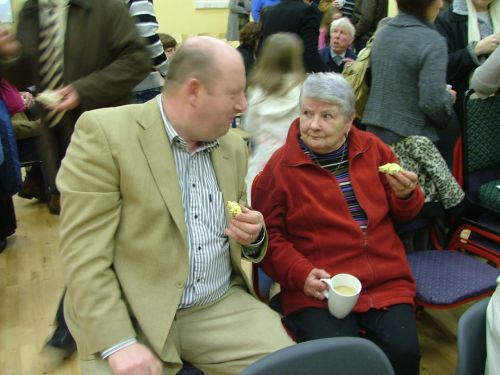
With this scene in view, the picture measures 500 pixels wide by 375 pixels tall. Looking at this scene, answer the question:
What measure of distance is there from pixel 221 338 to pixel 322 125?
83 centimetres

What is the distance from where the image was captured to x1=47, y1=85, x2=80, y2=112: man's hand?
1847 millimetres

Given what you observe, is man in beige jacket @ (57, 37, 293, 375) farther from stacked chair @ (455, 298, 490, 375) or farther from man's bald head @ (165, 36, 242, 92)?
stacked chair @ (455, 298, 490, 375)

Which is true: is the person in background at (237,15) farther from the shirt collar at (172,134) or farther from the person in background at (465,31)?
the shirt collar at (172,134)

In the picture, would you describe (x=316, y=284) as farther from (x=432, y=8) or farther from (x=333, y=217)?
(x=432, y=8)

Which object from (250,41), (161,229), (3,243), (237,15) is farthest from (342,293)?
(237,15)

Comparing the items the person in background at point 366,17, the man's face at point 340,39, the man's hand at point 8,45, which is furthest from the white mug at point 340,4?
the man's hand at point 8,45

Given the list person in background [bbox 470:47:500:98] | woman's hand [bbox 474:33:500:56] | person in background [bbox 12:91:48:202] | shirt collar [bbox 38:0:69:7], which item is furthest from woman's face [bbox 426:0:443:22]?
person in background [bbox 12:91:48:202]

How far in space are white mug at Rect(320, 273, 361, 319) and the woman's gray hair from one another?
609 mm

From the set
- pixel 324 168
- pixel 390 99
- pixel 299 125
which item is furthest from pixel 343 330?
pixel 390 99

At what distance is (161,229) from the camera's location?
137cm

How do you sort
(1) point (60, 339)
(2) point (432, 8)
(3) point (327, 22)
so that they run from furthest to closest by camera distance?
(3) point (327, 22), (2) point (432, 8), (1) point (60, 339)

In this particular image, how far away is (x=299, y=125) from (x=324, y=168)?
198 millimetres

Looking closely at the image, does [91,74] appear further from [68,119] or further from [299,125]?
[299,125]

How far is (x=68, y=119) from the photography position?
1979 mm
